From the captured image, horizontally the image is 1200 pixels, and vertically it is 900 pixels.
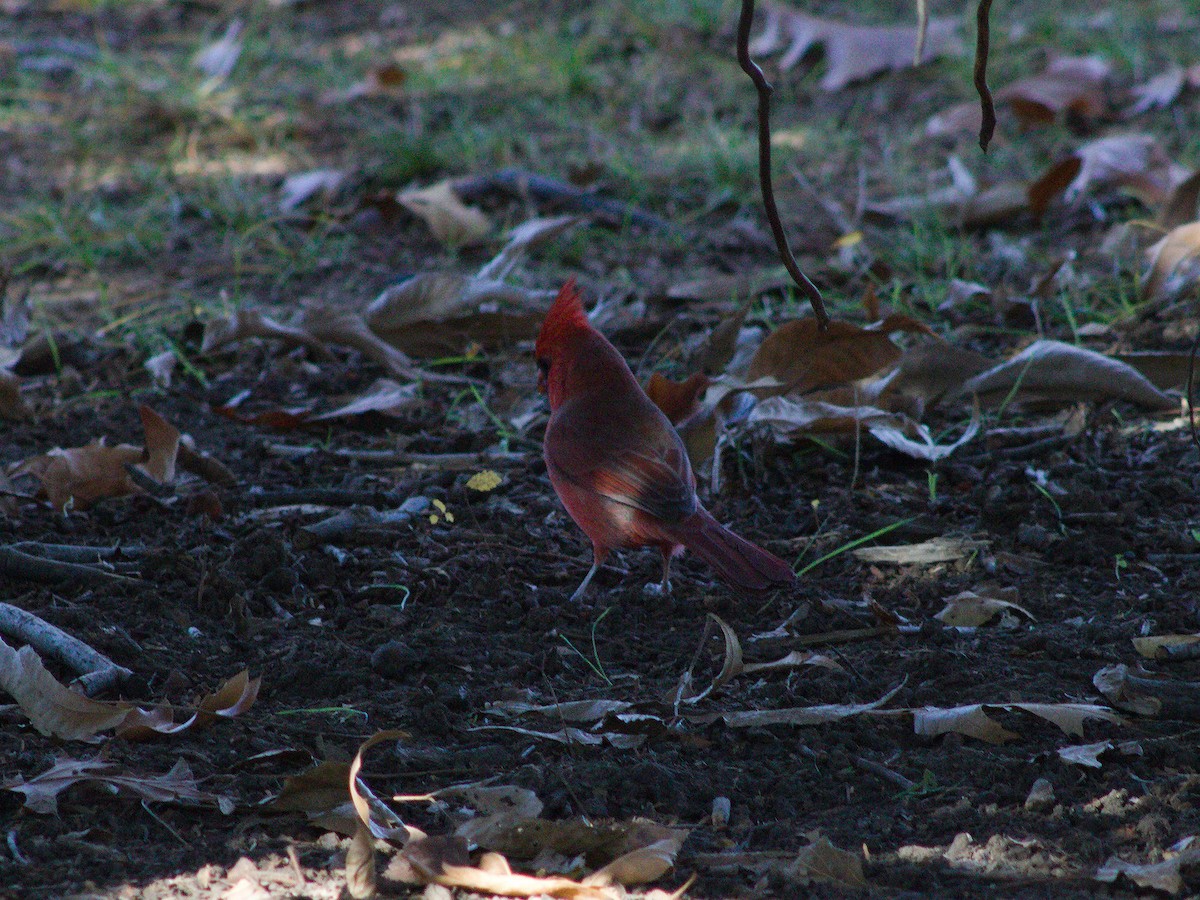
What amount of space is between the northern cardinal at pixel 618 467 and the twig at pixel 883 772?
594 millimetres

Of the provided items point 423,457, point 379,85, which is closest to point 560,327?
point 423,457

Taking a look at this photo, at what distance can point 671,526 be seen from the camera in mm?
3080

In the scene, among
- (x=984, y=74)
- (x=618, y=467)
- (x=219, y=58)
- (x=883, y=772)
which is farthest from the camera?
(x=219, y=58)

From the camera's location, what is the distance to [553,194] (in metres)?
6.04

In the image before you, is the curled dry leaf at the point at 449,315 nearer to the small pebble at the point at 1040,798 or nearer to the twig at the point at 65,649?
the twig at the point at 65,649

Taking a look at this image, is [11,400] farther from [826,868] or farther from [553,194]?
[826,868]

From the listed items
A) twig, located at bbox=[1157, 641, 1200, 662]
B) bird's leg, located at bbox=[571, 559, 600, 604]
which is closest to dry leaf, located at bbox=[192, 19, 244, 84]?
bird's leg, located at bbox=[571, 559, 600, 604]

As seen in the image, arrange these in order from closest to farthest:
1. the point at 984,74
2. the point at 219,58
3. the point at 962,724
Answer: the point at 984,74
the point at 962,724
the point at 219,58

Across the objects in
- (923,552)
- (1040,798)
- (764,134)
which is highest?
(764,134)

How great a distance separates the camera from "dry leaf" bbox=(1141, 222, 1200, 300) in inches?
177

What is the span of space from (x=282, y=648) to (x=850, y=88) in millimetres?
5751

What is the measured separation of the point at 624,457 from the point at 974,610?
86cm

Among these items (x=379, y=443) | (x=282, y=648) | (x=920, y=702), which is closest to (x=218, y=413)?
(x=379, y=443)

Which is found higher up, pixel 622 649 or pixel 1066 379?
pixel 1066 379
